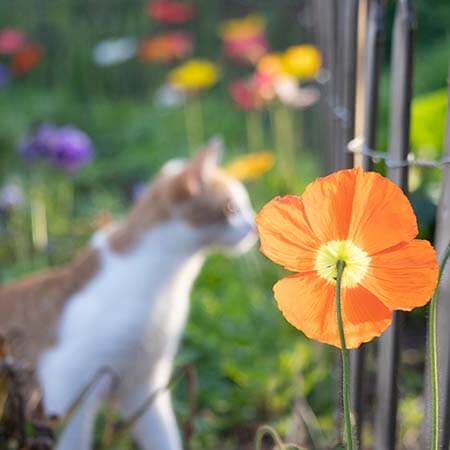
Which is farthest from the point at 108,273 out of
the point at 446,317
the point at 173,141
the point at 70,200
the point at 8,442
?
the point at 173,141

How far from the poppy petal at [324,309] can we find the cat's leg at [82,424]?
99 centimetres

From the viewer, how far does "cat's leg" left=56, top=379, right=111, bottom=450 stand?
5.68 ft

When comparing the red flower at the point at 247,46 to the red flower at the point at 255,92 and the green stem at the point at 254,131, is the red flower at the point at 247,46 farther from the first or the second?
the green stem at the point at 254,131

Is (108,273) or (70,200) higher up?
(108,273)

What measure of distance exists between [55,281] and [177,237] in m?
0.24

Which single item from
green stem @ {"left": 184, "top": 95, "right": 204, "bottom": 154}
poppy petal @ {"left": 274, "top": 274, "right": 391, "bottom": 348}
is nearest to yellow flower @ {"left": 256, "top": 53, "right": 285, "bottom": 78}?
green stem @ {"left": 184, "top": 95, "right": 204, "bottom": 154}

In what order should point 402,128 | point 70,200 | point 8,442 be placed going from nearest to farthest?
point 402,128 < point 8,442 < point 70,200

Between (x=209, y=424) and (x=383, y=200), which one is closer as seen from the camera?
(x=383, y=200)

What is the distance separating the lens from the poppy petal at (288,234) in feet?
2.54

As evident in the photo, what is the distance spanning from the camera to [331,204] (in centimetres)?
77

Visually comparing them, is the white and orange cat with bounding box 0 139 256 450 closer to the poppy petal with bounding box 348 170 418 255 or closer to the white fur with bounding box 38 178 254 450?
the white fur with bounding box 38 178 254 450

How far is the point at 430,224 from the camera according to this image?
1.78 meters

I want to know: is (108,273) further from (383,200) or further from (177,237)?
(383,200)

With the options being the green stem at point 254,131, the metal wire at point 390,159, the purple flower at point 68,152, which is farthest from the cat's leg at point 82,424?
the green stem at point 254,131
